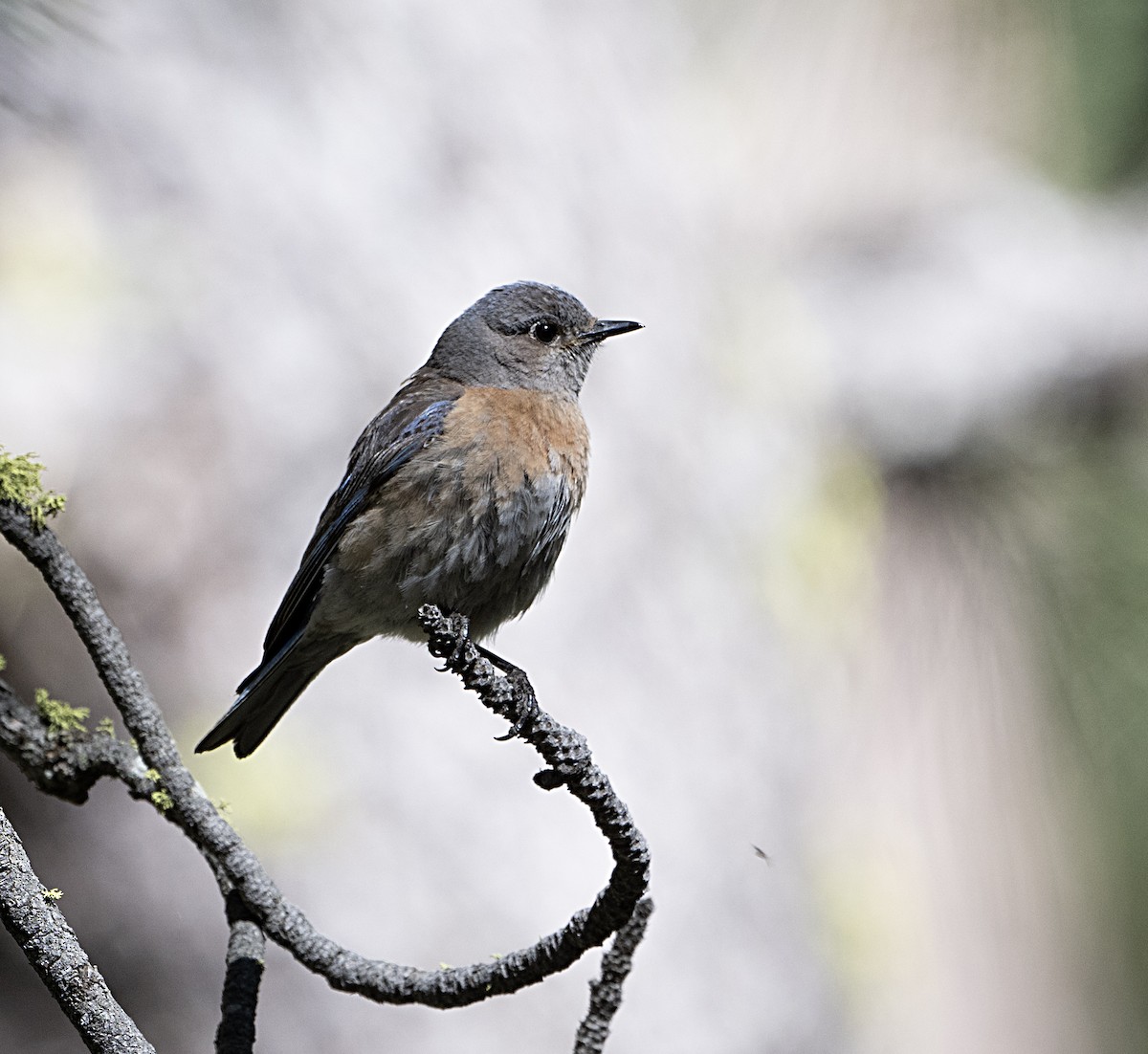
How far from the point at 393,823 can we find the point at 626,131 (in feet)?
8.27

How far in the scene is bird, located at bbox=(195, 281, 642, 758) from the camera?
101 inches

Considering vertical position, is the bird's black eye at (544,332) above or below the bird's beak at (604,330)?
below

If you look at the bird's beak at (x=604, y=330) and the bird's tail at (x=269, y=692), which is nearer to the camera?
the bird's tail at (x=269, y=692)

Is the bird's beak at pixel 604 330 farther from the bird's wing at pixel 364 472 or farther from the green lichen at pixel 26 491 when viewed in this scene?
the green lichen at pixel 26 491

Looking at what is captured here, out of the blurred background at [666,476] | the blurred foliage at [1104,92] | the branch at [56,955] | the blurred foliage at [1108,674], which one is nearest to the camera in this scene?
the branch at [56,955]

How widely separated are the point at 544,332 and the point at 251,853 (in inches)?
62.7

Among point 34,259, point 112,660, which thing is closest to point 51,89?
point 34,259

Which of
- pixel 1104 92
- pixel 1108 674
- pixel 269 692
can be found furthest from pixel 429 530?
pixel 1104 92

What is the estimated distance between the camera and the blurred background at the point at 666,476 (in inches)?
115

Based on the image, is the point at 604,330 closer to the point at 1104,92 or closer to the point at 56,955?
the point at 56,955

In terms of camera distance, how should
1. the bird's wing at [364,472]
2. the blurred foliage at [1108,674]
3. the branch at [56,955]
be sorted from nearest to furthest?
the branch at [56,955] → the bird's wing at [364,472] → the blurred foliage at [1108,674]

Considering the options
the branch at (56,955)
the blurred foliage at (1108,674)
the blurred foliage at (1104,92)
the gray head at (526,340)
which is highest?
the blurred foliage at (1104,92)

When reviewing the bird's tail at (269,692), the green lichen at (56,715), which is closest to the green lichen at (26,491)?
the green lichen at (56,715)

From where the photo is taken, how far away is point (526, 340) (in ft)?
10.0
